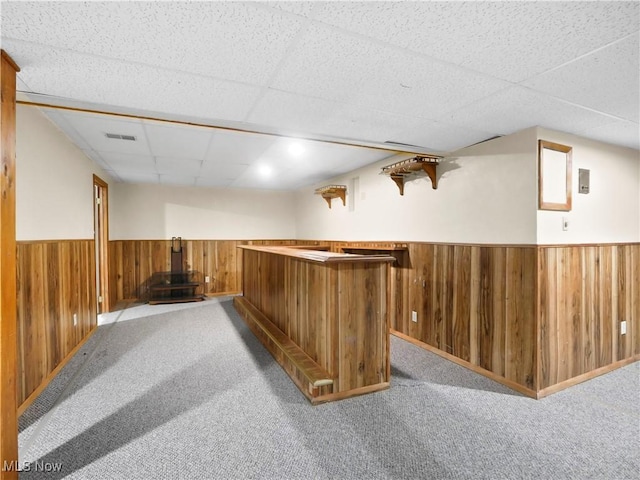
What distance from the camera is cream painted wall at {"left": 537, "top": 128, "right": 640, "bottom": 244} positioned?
2701 millimetres

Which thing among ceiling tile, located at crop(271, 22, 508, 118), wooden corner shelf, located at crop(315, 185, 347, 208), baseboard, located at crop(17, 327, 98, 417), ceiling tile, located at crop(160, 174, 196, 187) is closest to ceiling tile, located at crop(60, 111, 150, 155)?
ceiling tile, located at crop(160, 174, 196, 187)

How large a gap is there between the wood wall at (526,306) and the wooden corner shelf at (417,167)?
80cm

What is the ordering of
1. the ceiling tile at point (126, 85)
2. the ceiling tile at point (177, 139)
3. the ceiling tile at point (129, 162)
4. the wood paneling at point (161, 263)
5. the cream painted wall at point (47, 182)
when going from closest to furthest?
the ceiling tile at point (126, 85), the cream painted wall at point (47, 182), the ceiling tile at point (177, 139), the ceiling tile at point (129, 162), the wood paneling at point (161, 263)

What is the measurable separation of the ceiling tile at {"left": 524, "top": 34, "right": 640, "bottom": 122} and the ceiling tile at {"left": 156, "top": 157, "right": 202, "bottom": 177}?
12.7 ft

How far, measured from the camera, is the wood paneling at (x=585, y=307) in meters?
2.64

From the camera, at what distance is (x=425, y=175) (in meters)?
3.64

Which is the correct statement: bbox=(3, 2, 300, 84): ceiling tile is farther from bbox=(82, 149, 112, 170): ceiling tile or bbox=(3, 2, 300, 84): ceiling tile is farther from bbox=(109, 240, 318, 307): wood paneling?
bbox=(109, 240, 318, 307): wood paneling

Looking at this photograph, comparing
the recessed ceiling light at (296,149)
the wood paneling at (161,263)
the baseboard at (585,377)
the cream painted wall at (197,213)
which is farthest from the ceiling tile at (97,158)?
the baseboard at (585,377)

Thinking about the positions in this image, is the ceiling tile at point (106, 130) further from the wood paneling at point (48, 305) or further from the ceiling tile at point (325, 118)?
the ceiling tile at point (325, 118)

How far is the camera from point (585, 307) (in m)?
2.92

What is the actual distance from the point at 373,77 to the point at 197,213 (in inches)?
221

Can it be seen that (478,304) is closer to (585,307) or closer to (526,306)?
(526,306)

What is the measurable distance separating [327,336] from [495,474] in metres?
1.29

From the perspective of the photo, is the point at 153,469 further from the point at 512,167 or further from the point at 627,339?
the point at 627,339
